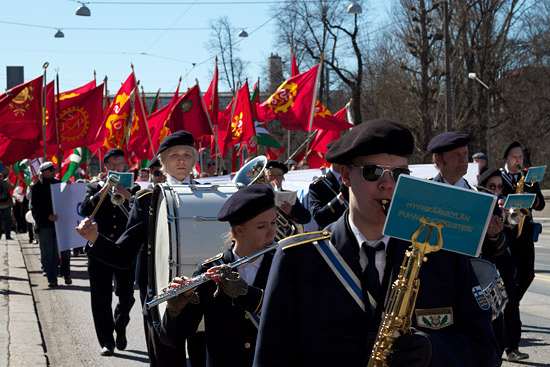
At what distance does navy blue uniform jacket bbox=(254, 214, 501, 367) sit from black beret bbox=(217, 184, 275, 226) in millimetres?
1616

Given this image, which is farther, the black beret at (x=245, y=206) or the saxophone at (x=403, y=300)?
the black beret at (x=245, y=206)

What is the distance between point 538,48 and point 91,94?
94.0ft

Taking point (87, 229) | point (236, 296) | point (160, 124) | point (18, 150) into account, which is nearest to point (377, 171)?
point (236, 296)

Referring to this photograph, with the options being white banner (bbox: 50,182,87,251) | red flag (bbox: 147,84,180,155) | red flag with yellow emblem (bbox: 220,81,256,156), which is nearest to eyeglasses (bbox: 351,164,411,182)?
Result: white banner (bbox: 50,182,87,251)

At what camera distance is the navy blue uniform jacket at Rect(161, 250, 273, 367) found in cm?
384

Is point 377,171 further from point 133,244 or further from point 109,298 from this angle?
point 109,298

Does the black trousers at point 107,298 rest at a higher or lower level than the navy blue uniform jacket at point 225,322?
lower

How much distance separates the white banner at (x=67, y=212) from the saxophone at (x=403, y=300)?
37.8ft

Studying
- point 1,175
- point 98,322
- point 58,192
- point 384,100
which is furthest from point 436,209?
point 384,100

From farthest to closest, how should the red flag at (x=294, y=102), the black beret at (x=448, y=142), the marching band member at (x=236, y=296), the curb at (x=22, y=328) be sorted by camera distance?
the red flag at (x=294, y=102) < the curb at (x=22, y=328) < the black beret at (x=448, y=142) < the marching band member at (x=236, y=296)

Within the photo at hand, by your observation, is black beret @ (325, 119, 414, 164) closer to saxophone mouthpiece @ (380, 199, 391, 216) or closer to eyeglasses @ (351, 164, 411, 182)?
eyeglasses @ (351, 164, 411, 182)

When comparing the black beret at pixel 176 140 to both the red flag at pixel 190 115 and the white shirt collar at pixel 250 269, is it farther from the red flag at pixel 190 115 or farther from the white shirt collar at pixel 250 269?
the red flag at pixel 190 115

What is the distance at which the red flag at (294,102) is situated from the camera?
17.6 meters

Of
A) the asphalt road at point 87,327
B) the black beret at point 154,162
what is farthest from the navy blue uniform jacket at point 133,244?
the asphalt road at point 87,327
